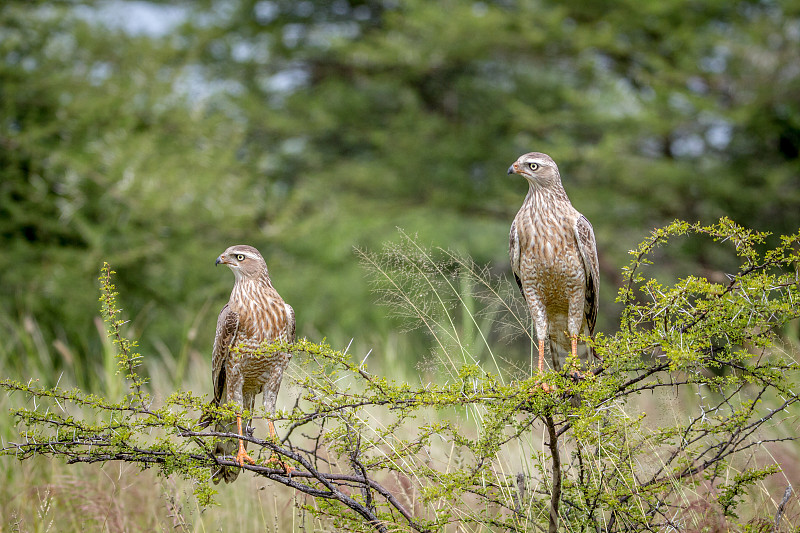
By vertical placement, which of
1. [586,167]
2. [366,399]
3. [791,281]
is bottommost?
[366,399]

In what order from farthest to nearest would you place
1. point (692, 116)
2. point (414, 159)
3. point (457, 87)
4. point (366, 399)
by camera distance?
point (457, 87)
point (414, 159)
point (692, 116)
point (366, 399)

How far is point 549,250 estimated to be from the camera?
405 cm

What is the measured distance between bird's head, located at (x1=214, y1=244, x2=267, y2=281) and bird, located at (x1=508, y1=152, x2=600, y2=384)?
4.44 ft

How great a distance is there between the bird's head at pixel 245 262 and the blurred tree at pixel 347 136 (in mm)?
4183

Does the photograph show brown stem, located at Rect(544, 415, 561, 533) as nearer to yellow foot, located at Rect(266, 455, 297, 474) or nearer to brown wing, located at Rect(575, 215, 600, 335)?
yellow foot, located at Rect(266, 455, 297, 474)

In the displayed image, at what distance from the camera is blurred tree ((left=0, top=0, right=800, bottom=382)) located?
32.2 feet

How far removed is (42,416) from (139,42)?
455 inches

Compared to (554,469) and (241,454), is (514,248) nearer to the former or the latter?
(554,469)

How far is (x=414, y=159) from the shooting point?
47.2ft

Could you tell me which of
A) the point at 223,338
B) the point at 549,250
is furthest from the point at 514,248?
the point at 223,338

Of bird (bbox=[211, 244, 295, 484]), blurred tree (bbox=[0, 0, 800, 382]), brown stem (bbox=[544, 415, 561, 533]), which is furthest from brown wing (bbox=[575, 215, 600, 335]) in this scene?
blurred tree (bbox=[0, 0, 800, 382])

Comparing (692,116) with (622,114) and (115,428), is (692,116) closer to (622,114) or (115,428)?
(622,114)

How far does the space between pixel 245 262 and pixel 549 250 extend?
156 centimetres

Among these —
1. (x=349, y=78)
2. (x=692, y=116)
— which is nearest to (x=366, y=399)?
(x=692, y=116)
